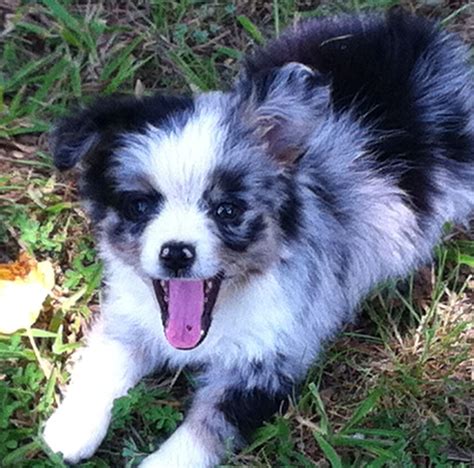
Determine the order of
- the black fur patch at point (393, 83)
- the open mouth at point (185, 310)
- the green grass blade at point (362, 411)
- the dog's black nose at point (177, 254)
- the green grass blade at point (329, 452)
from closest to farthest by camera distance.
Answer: the dog's black nose at point (177, 254), the open mouth at point (185, 310), the green grass blade at point (329, 452), the green grass blade at point (362, 411), the black fur patch at point (393, 83)

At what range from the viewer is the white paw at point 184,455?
3.44 m

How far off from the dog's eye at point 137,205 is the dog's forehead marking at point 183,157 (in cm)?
6

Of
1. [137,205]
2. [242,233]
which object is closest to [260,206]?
[242,233]

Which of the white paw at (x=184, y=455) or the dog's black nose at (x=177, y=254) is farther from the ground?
the dog's black nose at (x=177, y=254)

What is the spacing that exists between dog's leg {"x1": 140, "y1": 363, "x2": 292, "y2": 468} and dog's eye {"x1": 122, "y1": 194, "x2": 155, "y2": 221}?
682mm

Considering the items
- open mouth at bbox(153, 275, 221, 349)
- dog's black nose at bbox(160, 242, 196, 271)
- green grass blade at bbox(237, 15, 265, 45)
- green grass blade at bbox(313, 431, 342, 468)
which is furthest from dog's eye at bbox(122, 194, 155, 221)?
green grass blade at bbox(237, 15, 265, 45)

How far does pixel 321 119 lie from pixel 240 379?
2.94ft

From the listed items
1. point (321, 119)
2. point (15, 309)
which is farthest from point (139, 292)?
point (321, 119)

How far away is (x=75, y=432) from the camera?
11.6 ft

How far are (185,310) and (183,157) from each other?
0.54 meters

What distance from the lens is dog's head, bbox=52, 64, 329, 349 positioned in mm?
3131


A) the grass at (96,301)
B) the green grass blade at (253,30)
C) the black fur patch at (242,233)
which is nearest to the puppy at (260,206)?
the black fur patch at (242,233)

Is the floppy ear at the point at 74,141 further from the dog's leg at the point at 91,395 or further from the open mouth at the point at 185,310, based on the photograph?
the dog's leg at the point at 91,395

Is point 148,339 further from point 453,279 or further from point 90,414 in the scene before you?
point 453,279
